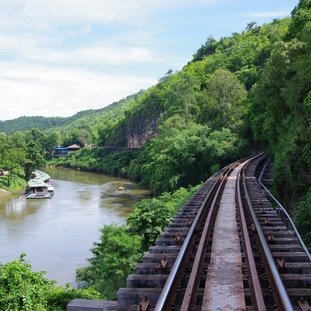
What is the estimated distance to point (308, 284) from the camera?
5902 millimetres

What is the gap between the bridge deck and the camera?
5.52 meters

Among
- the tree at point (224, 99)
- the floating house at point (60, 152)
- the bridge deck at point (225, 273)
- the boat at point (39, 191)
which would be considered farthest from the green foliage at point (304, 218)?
the floating house at point (60, 152)

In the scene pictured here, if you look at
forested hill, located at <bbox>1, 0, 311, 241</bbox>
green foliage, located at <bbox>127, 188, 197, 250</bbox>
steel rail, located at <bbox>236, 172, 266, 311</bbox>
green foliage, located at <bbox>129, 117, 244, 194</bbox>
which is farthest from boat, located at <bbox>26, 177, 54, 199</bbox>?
steel rail, located at <bbox>236, 172, 266, 311</bbox>

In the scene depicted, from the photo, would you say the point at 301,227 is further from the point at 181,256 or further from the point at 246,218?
the point at 181,256

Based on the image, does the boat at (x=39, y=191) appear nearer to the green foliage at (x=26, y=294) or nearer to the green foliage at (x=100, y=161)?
the green foliage at (x=100, y=161)

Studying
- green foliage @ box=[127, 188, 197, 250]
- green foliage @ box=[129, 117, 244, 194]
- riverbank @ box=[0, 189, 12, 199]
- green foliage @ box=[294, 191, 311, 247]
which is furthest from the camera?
riverbank @ box=[0, 189, 12, 199]

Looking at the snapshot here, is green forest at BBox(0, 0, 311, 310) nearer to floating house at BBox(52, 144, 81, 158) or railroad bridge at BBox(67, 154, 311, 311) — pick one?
railroad bridge at BBox(67, 154, 311, 311)

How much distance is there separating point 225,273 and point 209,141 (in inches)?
1325

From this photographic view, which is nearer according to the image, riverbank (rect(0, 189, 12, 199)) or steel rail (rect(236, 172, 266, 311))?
steel rail (rect(236, 172, 266, 311))

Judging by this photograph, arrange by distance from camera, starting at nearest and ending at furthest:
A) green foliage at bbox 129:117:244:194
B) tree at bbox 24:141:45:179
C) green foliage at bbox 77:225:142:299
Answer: green foliage at bbox 77:225:142:299, green foliage at bbox 129:117:244:194, tree at bbox 24:141:45:179

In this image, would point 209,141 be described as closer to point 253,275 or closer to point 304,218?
point 304,218

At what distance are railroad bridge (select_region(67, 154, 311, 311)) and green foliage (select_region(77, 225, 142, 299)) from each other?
20.3ft

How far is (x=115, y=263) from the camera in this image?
52.7 feet

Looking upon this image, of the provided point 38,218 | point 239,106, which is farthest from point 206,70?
point 38,218
